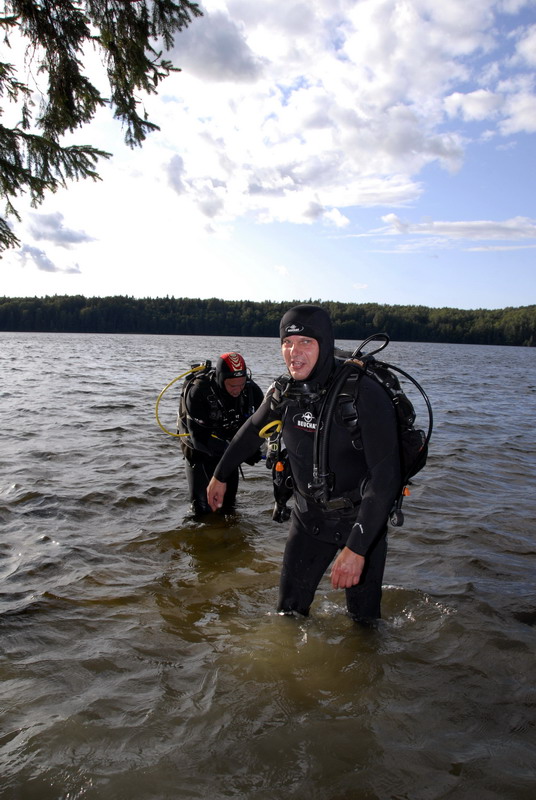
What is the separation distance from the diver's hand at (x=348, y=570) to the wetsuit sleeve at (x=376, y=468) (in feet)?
0.15

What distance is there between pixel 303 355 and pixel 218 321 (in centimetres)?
14871

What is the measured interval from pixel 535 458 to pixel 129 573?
32.7ft

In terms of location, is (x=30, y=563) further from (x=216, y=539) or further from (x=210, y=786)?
(x=210, y=786)

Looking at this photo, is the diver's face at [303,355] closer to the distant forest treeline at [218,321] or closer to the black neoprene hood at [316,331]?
the black neoprene hood at [316,331]

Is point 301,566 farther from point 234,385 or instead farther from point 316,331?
point 234,385

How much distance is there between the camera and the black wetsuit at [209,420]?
23.2 feet

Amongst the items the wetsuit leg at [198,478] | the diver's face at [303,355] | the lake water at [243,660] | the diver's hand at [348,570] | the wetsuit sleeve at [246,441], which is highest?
the diver's face at [303,355]

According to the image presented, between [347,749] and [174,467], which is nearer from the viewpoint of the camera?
[347,749]

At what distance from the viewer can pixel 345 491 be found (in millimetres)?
3885

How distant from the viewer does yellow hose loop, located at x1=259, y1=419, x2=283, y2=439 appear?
4.31m

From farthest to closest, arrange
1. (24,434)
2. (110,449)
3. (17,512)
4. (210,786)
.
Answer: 1. (24,434)
2. (110,449)
3. (17,512)
4. (210,786)

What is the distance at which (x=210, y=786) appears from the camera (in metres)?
2.88

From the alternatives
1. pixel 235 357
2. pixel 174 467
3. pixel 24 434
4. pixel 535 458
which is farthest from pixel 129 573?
pixel 535 458

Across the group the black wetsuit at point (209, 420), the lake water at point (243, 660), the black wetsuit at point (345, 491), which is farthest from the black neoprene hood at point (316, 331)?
the black wetsuit at point (209, 420)
